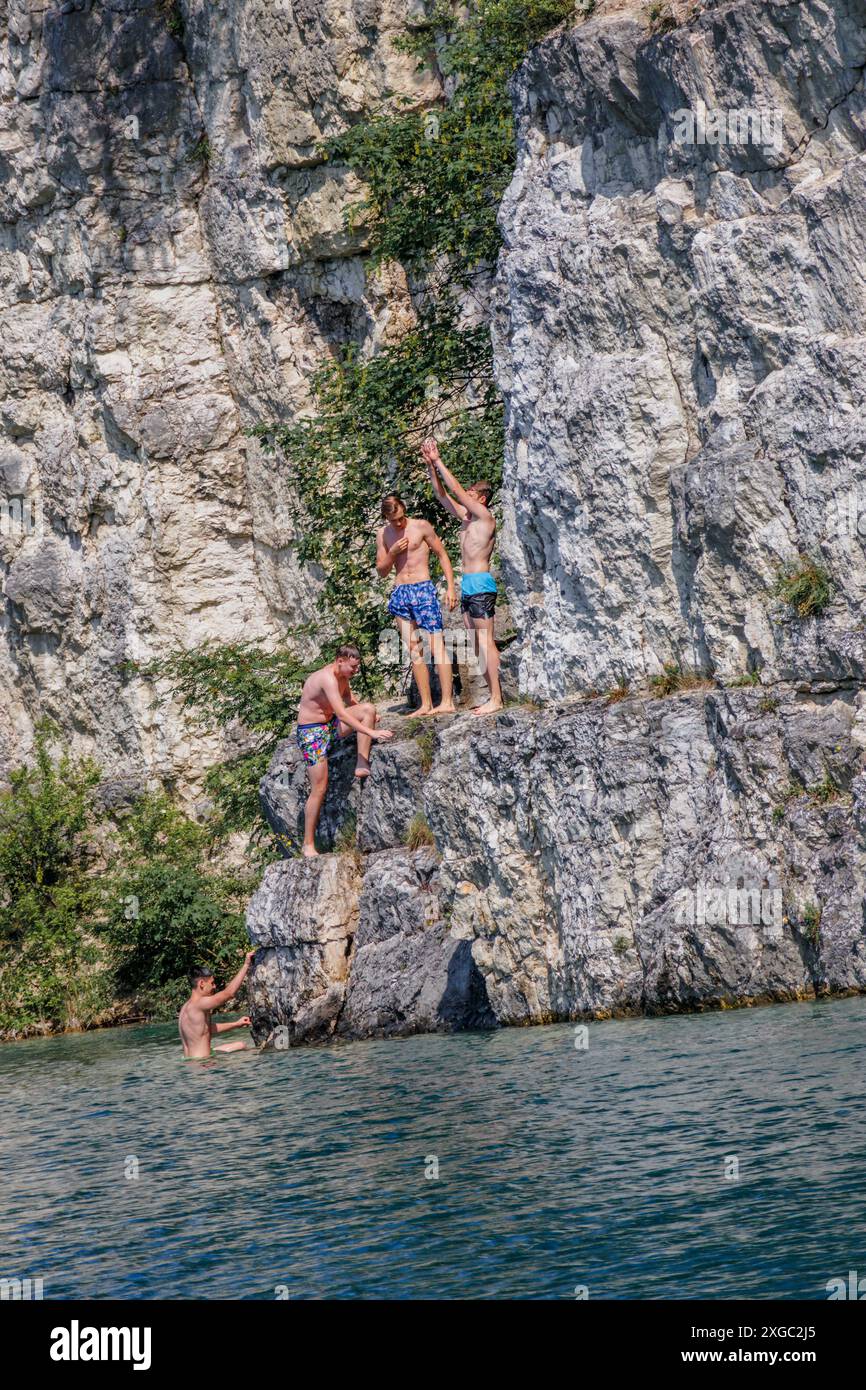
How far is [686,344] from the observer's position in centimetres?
1595

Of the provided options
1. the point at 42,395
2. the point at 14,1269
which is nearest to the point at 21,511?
the point at 42,395

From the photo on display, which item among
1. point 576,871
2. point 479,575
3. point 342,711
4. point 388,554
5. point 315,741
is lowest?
point 576,871

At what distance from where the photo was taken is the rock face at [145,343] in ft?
88.1

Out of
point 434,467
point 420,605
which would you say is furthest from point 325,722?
point 434,467

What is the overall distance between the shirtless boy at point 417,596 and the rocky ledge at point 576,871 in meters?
0.53

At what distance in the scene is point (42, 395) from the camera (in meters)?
28.7

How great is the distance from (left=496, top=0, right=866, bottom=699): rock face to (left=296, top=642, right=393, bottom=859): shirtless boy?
165 cm

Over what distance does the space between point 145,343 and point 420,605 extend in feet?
41.4

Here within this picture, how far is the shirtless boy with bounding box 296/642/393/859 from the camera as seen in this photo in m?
16.7

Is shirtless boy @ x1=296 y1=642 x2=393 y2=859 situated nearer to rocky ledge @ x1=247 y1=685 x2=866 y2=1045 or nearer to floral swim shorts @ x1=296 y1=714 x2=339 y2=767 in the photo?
floral swim shorts @ x1=296 y1=714 x2=339 y2=767

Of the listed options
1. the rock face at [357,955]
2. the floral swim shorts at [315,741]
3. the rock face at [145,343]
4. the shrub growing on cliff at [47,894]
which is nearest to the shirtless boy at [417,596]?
the floral swim shorts at [315,741]

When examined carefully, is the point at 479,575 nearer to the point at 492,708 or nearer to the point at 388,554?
the point at 388,554

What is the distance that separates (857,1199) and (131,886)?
16798 millimetres
